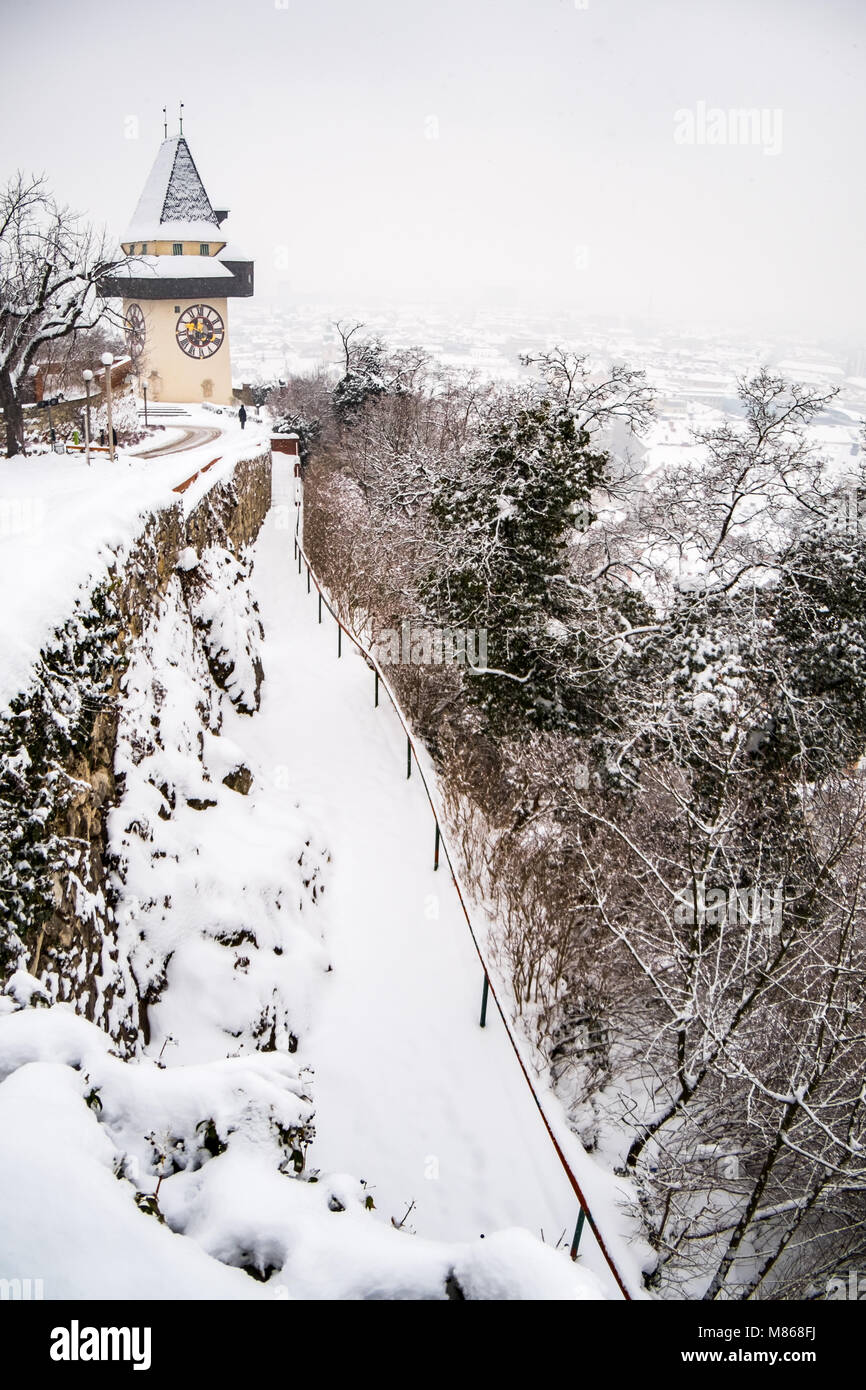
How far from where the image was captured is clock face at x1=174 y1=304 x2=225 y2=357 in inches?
1610

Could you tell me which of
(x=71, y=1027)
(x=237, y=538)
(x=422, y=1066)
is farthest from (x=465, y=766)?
(x=71, y=1027)

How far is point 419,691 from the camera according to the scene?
14.9m

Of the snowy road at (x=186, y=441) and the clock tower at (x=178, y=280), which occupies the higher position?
the clock tower at (x=178, y=280)

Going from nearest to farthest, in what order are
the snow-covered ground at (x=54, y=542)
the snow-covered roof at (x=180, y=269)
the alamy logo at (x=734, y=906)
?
the snow-covered ground at (x=54, y=542) < the alamy logo at (x=734, y=906) < the snow-covered roof at (x=180, y=269)

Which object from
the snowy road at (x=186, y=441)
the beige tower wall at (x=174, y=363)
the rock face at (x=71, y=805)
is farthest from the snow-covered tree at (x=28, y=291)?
the beige tower wall at (x=174, y=363)

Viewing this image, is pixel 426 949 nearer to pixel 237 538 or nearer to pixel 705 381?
pixel 237 538

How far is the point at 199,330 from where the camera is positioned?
136 feet

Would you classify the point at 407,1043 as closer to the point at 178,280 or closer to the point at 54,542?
the point at 54,542

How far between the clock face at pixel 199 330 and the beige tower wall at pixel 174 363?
22cm

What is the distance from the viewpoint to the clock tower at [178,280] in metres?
40.1
